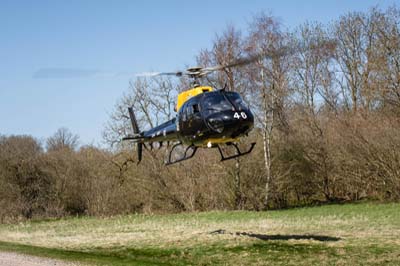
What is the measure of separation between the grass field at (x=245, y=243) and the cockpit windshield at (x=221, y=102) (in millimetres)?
3781

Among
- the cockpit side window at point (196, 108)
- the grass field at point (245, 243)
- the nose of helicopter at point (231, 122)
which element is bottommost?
the grass field at point (245, 243)

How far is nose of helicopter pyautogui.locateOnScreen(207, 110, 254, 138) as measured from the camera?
12.9 m

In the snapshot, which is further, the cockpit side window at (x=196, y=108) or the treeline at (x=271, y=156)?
the treeline at (x=271, y=156)

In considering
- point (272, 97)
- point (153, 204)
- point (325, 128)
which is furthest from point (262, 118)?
point (153, 204)

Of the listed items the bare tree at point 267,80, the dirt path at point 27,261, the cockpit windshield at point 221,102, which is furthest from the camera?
the bare tree at point 267,80

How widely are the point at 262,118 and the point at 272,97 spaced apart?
5.12 feet

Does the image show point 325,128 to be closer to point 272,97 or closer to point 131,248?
point 272,97

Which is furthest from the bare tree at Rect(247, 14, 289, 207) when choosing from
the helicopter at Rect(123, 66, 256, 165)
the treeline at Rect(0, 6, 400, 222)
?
the helicopter at Rect(123, 66, 256, 165)

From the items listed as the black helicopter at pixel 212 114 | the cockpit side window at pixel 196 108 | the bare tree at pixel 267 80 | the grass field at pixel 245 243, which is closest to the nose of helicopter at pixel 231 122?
the black helicopter at pixel 212 114

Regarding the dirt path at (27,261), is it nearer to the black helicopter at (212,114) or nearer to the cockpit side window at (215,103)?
A: the black helicopter at (212,114)

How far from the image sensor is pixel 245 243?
611 inches

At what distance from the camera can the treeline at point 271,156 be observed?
2938 centimetres

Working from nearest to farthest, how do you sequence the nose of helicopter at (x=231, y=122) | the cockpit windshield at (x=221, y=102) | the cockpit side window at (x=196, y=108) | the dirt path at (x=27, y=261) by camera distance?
the dirt path at (x=27, y=261) → the nose of helicopter at (x=231, y=122) → the cockpit windshield at (x=221, y=102) → the cockpit side window at (x=196, y=108)

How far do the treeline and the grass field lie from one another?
6472mm
